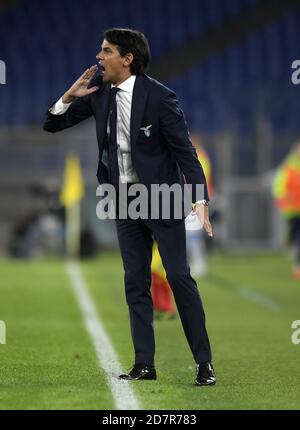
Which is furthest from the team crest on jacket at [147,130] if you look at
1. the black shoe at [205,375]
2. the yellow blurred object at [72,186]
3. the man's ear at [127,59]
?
the yellow blurred object at [72,186]

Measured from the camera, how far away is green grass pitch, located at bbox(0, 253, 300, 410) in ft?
18.9

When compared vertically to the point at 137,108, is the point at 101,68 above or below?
above

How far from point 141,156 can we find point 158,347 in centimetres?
251

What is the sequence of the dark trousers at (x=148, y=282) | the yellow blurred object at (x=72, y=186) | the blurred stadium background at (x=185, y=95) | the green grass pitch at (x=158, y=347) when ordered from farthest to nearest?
the blurred stadium background at (x=185, y=95) < the yellow blurred object at (x=72, y=186) < the dark trousers at (x=148, y=282) < the green grass pitch at (x=158, y=347)

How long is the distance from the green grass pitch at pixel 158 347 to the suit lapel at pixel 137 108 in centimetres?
127

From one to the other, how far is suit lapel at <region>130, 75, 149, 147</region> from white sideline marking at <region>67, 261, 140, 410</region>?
1.23 m

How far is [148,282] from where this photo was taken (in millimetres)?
6457

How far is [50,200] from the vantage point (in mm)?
21453

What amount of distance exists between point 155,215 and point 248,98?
18.6m

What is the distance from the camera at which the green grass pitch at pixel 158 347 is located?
577 centimetres

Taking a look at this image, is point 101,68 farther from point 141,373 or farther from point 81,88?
point 141,373

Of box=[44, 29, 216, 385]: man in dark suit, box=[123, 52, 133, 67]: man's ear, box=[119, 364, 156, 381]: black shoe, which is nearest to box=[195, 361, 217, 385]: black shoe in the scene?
box=[44, 29, 216, 385]: man in dark suit

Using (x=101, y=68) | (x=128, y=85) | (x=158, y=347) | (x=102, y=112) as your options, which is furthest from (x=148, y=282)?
(x=158, y=347)

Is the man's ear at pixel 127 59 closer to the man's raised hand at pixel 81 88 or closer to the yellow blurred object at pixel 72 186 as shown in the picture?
the man's raised hand at pixel 81 88
